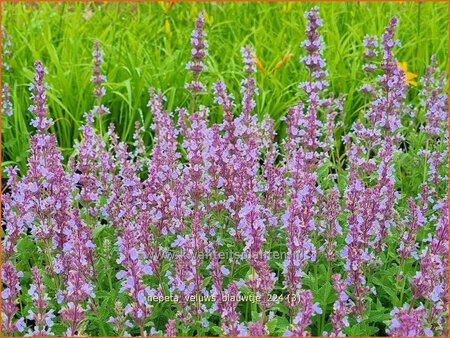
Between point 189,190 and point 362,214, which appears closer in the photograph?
point 362,214

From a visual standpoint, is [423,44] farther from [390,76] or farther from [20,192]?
[20,192]

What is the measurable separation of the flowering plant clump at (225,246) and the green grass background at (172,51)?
4.78ft

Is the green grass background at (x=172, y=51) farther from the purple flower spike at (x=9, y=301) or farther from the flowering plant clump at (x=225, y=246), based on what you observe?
the purple flower spike at (x=9, y=301)

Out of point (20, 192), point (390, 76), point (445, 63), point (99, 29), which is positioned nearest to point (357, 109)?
point (445, 63)

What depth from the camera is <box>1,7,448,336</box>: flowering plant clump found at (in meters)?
2.86

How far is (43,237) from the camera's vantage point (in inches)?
132

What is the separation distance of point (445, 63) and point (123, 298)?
155 inches

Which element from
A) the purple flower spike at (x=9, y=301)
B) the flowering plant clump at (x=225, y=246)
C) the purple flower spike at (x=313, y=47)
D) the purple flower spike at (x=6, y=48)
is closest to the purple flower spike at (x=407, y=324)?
the flowering plant clump at (x=225, y=246)

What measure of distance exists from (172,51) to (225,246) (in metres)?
3.22

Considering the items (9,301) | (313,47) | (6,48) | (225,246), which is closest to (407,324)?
(225,246)

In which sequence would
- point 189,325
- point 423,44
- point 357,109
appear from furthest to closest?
1. point 423,44
2. point 357,109
3. point 189,325

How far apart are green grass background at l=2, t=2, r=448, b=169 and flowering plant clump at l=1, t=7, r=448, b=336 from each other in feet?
4.78

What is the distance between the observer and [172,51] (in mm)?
6527

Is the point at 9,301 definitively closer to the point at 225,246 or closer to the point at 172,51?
the point at 225,246
